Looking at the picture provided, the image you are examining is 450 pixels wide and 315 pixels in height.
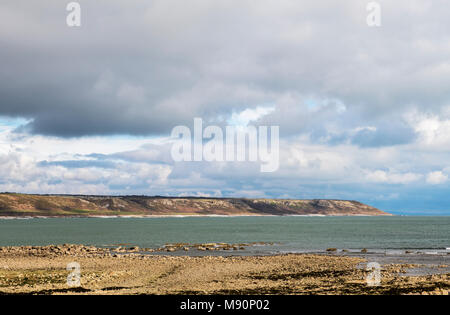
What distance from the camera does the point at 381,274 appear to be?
42219 mm

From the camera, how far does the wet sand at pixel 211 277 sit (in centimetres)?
3234

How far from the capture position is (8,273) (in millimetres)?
45062

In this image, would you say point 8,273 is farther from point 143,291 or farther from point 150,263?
point 143,291

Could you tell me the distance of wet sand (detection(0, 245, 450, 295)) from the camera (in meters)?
32.3

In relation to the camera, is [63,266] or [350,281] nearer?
[350,281]

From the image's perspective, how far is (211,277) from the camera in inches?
1684
